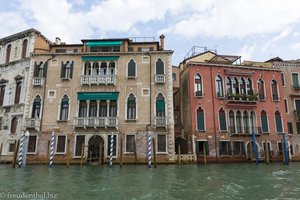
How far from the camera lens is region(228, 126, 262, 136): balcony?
1944 centimetres

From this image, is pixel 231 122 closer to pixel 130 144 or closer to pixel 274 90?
pixel 274 90

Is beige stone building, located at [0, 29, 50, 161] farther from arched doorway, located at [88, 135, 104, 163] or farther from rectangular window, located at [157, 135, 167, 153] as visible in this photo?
rectangular window, located at [157, 135, 167, 153]

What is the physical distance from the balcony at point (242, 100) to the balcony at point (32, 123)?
568 inches

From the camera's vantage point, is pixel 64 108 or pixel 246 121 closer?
pixel 64 108

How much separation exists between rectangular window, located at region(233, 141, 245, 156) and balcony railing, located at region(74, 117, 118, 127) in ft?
30.6

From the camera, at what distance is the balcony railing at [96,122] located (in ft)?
58.0

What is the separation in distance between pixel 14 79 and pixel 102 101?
7.86 metres

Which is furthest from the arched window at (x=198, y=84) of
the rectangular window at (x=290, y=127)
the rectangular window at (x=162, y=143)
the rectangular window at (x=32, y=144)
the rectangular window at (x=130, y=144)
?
the rectangular window at (x=32, y=144)

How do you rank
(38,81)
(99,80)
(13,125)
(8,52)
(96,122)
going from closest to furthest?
(96,122)
(99,80)
(38,81)
(13,125)
(8,52)

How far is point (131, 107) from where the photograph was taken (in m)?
18.6

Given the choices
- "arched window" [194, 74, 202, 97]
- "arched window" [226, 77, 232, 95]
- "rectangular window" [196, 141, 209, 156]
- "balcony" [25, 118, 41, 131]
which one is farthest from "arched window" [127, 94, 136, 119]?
"arched window" [226, 77, 232, 95]

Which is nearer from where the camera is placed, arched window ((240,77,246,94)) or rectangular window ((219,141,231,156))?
rectangular window ((219,141,231,156))

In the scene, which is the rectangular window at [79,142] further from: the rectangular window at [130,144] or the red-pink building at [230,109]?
the red-pink building at [230,109]

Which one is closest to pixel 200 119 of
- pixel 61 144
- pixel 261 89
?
pixel 261 89
